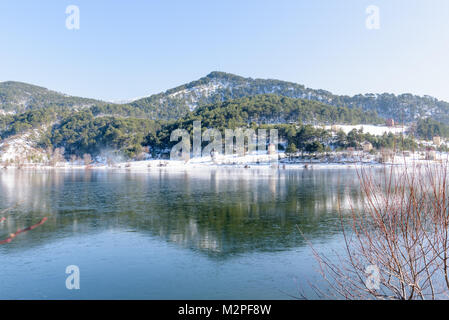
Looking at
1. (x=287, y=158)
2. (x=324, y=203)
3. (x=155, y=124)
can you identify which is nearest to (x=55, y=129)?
(x=155, y=124)

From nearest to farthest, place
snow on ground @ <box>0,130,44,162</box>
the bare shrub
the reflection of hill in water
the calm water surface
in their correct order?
1. the bare shrub
2. the calm water surface
3. the reflection of hill in water
4. snow on ground @ <box>0,130,44,162</box>

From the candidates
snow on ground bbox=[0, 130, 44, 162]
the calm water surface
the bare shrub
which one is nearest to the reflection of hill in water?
the calm water surface

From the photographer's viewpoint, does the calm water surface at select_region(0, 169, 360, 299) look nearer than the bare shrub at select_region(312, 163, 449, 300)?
No

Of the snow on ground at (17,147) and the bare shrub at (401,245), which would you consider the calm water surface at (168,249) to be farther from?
the snow on ground at (17,147)

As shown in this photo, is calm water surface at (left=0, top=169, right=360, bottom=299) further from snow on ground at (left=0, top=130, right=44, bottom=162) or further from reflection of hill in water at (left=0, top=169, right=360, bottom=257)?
snow on ground at (left=0, top=130, right=44, bottom=162)

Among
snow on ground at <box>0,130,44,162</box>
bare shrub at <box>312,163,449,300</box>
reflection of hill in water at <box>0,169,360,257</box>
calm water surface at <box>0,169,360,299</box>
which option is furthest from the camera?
snow on ground at <box>0,130,44,162</box>

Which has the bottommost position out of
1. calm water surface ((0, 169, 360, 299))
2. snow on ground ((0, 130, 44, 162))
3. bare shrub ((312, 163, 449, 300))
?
calm water surface ((0, 169, 360, 299))

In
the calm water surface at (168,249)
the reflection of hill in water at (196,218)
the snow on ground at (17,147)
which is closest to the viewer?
the calm water surface at (168,249)

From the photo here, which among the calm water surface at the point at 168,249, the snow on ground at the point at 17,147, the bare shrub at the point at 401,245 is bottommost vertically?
the calm water surface at the point at 168,249

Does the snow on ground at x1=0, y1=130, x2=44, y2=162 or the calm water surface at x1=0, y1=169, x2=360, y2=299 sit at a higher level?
the snow on ground at x1=0, y1=130, x2=44, y2=162

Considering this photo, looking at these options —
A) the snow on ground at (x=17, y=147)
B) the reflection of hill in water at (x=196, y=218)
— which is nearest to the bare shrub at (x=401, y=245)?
the reflection of hill in water at (x=196, y=218)

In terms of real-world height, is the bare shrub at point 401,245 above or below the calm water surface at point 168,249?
above
